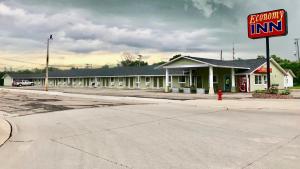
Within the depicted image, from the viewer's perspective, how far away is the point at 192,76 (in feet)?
144

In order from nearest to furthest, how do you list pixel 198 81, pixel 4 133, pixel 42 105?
1. pixel 4 133
2. pixel 42 105
3. pixel 198 81

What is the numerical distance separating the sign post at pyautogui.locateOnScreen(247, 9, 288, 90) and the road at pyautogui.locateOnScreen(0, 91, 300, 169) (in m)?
19.0

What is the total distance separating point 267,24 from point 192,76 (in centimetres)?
1571

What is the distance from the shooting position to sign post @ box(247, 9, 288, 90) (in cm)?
2886

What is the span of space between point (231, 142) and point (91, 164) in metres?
4.04

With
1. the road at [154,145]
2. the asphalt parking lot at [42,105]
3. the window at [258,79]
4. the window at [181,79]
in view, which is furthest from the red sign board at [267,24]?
the road at [154,145]

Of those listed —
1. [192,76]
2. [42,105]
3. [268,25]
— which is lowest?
[42,105]

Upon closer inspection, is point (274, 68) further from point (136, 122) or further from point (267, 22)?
point (136, 122)

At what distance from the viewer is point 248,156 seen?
6.80 metres

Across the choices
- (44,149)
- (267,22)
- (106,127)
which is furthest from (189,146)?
(267,22)

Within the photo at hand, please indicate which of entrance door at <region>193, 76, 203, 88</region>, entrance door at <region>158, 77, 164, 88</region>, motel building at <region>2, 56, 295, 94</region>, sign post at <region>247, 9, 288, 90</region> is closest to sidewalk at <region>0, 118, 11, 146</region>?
sign post at <region>247, 9, 288, 90</region>

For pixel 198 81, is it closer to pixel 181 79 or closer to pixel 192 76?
pixel 192 76

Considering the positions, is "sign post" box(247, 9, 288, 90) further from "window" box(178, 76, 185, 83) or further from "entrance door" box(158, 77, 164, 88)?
"entrance door" box(158, 77, 164, 88)

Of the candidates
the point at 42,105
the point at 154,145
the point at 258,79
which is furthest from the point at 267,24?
the point at 154,145
